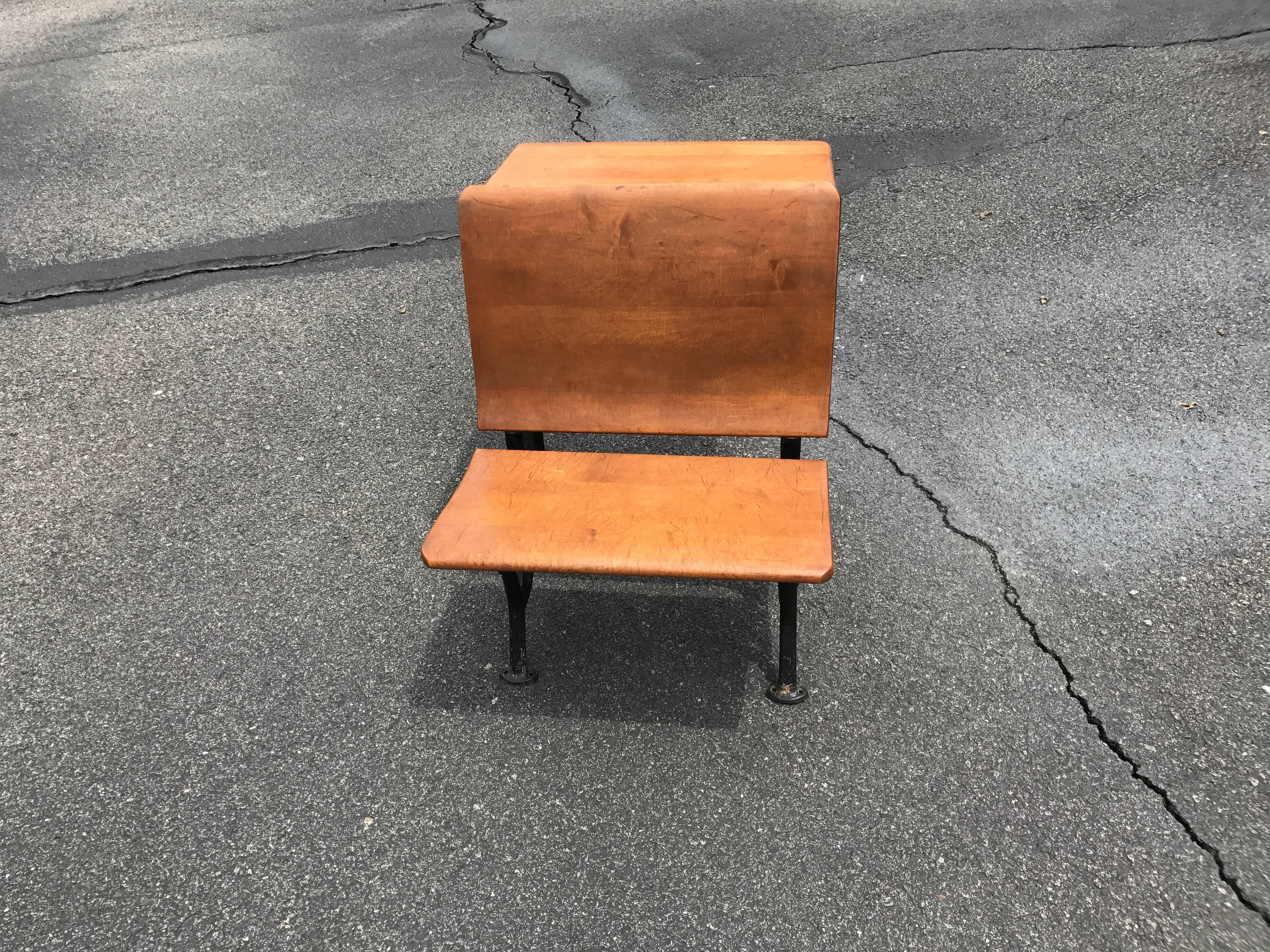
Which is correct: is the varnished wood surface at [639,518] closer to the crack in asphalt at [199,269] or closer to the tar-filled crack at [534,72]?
the crack in asphalt at [199,269]

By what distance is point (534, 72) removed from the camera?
285 inches

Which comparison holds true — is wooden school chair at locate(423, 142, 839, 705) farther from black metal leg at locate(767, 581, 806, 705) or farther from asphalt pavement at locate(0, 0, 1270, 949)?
asphalt pavement at locate(0, 0, 1270, 949)

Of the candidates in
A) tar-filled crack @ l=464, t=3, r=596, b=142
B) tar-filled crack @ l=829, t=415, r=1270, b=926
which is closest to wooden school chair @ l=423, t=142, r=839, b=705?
tar-filled crack @ l=829, t=415, r=1270, b=926

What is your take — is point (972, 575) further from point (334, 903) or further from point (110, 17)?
point (110, 17)

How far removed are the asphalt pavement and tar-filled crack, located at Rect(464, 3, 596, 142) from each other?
97 millimetres

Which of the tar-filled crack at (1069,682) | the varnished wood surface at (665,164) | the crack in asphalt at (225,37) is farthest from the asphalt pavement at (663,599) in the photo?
the crack in asphalt at (225,37)

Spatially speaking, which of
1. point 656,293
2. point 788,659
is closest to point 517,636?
point 788,659

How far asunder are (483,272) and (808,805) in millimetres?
1740

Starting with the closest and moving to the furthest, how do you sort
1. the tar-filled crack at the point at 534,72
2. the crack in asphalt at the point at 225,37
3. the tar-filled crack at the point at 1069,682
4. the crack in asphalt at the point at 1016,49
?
the tar-filled crack at the point at 1069,682 < the tar-filled crack at the point at 534,72 < the crack in asphalt at the point at 1016,49 < the crack in asphalt at the point at 225,37

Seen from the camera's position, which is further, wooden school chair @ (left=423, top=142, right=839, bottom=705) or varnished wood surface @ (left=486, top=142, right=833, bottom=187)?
varnished wood surface @ (left=486, top=142, right=833, bottom=187)

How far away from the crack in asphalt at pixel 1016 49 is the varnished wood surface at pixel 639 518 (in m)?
5.00

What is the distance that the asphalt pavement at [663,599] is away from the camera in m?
2.40

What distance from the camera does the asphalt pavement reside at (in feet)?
7.88

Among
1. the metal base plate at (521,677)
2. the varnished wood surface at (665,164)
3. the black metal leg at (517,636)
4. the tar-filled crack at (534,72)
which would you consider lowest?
the metal base plate at (521,677)
